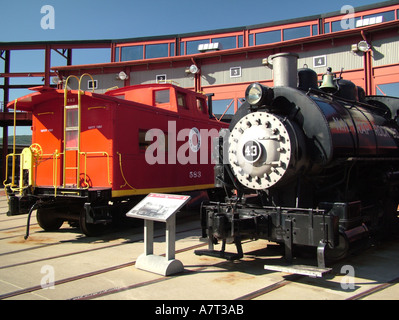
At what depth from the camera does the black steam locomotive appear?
15.5 ft

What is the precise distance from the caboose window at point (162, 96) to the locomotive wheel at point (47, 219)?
13.0 feet

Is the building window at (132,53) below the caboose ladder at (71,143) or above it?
above

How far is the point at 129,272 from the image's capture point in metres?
5.10

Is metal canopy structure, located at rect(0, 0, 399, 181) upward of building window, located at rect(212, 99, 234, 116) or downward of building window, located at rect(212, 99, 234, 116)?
upward

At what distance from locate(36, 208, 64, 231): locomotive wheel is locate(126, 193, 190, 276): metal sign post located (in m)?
4.14

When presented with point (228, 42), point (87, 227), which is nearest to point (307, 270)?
point (87, 227)

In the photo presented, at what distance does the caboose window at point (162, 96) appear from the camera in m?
9.75

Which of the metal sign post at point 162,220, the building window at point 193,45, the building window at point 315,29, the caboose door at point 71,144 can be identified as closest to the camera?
the metal sign post at point 162,220

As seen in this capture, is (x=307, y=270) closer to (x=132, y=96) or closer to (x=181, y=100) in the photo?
(x=181, y=100)

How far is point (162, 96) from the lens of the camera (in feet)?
32.2

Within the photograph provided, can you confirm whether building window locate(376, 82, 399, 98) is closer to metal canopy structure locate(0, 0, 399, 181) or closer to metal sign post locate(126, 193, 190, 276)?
metal canopy structure locate(0, 0, 399, 181)

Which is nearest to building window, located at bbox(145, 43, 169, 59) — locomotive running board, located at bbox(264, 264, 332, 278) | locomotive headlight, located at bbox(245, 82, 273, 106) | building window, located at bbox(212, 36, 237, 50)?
building window, located at bbox(212, 36, 237, 50)

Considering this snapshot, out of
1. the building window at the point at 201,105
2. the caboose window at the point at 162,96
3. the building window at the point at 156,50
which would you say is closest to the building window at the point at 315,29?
the building window at the point at 156,50

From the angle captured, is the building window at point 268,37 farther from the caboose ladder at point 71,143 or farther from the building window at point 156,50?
the caboose ladder at point 71,143
